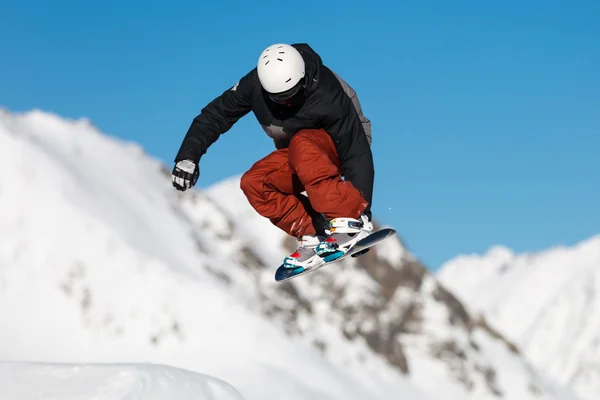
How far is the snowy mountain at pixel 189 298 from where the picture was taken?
33656 millimetres

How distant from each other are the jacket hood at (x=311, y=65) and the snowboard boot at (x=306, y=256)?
2.04m

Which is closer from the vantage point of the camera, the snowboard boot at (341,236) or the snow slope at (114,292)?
the snowboard boot at (341,236)

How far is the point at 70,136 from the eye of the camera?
143ft

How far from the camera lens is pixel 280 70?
952cm

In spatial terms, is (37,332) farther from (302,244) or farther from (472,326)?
(472,326)

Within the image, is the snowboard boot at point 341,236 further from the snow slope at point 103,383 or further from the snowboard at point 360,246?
the snow slope at point 103,383

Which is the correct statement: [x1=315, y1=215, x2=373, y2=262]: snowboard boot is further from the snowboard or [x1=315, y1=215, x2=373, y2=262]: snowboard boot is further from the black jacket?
the black jacket

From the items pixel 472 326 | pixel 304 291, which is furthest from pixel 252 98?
pixel 472 326

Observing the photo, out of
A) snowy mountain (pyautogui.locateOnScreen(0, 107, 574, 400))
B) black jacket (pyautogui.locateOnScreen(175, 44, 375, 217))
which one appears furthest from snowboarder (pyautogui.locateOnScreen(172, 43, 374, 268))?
snowy mountain (pyautogui.locateOnScreen(0, 107, 574, 400))

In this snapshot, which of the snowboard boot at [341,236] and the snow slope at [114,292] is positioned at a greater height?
the snow slope at [114,292]

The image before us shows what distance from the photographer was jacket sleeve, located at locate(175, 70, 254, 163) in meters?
10.4

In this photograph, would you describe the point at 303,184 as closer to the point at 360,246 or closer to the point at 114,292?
the point at 360,246

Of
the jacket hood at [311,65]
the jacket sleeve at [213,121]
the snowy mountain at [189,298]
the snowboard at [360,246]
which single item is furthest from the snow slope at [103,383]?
the snowy mountain at [189,298]

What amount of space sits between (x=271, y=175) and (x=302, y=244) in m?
0.97
